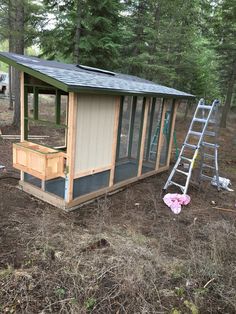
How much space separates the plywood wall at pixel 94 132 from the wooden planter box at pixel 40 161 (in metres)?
0.31

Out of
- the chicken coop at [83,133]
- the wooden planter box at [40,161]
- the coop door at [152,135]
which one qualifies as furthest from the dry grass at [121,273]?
the coop door at [152,135]

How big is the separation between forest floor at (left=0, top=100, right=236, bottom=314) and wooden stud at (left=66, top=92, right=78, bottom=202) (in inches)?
18.5

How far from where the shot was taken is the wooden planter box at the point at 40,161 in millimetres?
4207

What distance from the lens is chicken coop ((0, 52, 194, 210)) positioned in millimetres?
4129

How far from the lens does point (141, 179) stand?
6.20 meters

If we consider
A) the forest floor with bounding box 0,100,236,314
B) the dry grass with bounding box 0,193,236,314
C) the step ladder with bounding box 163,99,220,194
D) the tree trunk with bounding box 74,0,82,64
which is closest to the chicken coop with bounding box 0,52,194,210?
the forest floor with bounding box 0,100,236,314

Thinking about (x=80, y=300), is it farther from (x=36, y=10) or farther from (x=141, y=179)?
(x=36, y=10)

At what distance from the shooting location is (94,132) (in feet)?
14.9

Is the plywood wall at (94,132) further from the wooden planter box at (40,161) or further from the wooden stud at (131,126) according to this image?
the wooden stud at (131,126)

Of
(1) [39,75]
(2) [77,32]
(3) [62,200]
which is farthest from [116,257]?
(2) [77,32]

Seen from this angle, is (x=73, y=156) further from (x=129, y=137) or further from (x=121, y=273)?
(x=129, y=137)

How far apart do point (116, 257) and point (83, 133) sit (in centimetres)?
207

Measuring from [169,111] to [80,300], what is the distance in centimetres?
514

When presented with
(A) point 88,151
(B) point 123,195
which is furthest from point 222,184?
(A) point 88,151
